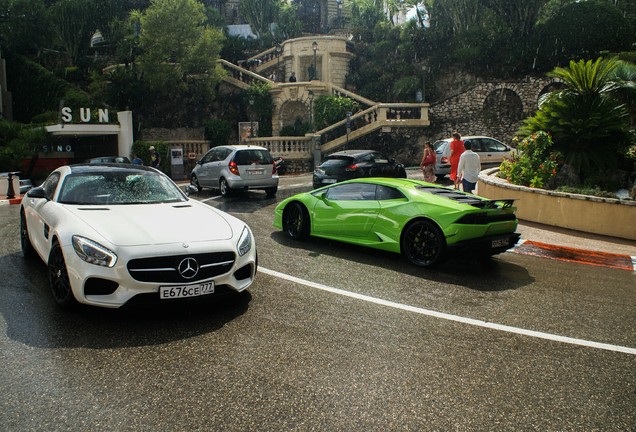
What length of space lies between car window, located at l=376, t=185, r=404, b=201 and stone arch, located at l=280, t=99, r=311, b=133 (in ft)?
98.5

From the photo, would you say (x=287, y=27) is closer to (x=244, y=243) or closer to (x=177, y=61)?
(x=177, y=61)

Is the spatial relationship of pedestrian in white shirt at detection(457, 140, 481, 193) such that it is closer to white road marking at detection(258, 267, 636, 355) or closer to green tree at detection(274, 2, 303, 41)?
white road marking at detection(258, 267, 636, 355)

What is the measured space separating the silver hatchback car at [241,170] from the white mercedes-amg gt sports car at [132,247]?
980 centimetres

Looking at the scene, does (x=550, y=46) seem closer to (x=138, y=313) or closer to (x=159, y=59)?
(x=159, y=59)

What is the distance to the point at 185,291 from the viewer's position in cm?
538

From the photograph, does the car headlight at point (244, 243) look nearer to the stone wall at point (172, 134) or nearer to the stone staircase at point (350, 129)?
the stone staircase at point (350, 129)

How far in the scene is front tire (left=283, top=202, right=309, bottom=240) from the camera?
9969 millimetres

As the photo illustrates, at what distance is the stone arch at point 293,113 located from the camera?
128 feet

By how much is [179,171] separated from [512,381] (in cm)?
2623

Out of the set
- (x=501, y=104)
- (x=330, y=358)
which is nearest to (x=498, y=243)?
(x=330, y=358)

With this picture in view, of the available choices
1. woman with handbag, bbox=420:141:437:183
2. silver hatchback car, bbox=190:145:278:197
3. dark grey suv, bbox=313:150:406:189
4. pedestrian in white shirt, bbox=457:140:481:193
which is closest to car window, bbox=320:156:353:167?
dark grey suv, bbox=313:150:406:189

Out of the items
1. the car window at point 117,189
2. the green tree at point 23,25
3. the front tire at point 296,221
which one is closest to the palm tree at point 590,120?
the front tire at point 296,221

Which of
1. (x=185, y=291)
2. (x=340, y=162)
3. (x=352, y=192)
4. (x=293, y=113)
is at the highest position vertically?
(x=293, y=113)

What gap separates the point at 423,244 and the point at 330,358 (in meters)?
3.95
